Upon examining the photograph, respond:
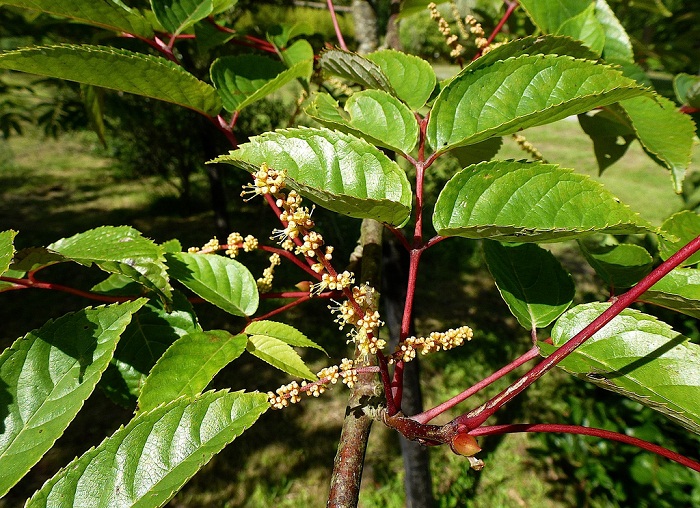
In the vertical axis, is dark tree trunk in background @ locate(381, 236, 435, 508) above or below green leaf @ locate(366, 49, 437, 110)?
below

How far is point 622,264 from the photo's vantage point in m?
0.88

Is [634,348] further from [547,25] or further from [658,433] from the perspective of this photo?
[658,433]

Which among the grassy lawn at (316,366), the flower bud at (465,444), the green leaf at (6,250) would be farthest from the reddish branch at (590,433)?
the grassy lawn at (316,366)

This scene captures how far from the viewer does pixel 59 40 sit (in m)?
3.29

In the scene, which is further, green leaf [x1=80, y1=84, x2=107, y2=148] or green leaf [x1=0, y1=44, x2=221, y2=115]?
green leaf [x1=80, y1=84, x2=107, y2=148]

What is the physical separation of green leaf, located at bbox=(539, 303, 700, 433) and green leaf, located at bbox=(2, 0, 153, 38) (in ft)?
3.33

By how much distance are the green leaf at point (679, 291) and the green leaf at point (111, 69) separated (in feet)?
2.72

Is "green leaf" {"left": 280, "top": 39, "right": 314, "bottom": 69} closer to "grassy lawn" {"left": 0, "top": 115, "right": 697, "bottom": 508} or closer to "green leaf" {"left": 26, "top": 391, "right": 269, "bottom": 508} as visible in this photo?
"green leaf" {"left": 26, "top": 391, "right": 269, "bottom": 508}

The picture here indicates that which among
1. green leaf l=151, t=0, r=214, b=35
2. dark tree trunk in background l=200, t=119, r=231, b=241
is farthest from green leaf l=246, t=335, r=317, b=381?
dark tree trunk in background l=200, t=119, r=231, b=241

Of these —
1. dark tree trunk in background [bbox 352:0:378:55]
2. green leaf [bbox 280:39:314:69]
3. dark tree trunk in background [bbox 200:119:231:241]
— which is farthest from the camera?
dark tree trunk in background [bbox 200:119:231:241]

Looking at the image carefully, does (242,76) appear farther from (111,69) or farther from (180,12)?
(111,69)

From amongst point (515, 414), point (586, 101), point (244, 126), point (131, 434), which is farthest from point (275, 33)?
point (244, 126)

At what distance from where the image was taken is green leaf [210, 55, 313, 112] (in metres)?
0.99

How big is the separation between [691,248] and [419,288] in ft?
15.2
